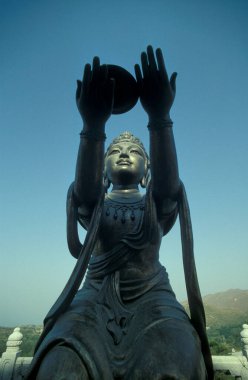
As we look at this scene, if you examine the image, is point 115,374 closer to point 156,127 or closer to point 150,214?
point 150,214

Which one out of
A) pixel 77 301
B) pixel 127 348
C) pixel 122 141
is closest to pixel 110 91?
pixel 122 141

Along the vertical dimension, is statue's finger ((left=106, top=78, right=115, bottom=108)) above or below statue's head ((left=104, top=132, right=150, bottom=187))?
above

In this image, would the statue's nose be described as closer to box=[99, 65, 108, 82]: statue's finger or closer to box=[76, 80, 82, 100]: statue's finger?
box=[76, 80, 82, 100]: statue's finger

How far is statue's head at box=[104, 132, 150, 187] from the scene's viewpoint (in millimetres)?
3803

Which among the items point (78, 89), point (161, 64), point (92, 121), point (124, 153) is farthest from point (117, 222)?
point (161, 64)

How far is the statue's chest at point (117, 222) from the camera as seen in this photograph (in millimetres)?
3289

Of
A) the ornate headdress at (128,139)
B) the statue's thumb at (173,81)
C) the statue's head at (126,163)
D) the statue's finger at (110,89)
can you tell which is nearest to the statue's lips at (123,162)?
the statue's head at (126,163)

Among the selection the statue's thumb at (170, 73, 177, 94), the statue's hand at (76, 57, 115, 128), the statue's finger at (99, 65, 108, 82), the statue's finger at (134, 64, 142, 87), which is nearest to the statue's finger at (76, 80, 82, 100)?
the statue's hand at (76, 57, 115, 128)

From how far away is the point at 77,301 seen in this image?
2.78 meters

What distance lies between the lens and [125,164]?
3.81 m

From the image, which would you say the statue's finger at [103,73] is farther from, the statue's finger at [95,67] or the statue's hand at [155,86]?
the statue's hand at [155,86]

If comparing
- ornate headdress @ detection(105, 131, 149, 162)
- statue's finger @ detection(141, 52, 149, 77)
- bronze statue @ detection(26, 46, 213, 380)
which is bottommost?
bronze statue @ detection(26, 46, 213, 380)

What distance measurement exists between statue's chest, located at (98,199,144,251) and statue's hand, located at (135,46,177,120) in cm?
100

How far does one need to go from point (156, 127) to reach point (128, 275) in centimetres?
146
